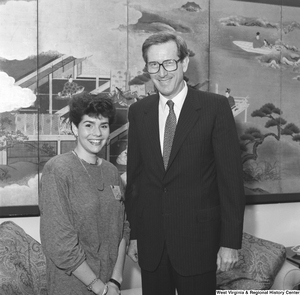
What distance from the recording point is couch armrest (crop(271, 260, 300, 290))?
9.55 feet

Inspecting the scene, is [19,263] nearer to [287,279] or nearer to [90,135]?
[90,135]

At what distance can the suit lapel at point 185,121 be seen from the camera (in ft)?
5.62

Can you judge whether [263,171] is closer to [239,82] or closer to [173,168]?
[239,82]

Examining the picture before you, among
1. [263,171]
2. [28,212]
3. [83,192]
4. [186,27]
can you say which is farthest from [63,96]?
[263,171]

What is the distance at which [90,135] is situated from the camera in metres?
1.74

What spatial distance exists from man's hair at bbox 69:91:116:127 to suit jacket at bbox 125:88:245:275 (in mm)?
253

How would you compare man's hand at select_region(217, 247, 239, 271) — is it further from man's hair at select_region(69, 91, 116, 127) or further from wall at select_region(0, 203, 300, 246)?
wall at select_region(0, 203, 300, 246)

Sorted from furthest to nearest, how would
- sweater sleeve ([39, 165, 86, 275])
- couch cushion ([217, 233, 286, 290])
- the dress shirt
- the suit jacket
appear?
couch cushion ([217, 233, 286, 290])
the dress shirt
the suit jacket
sweater sleeve ([39, 165, 86, 275])

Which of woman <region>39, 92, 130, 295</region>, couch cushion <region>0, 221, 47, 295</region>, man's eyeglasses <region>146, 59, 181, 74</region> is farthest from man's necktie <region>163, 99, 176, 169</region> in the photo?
couch cushion <region>0, 221, 47, 295</region>

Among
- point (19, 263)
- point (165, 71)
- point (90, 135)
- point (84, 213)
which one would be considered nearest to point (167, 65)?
point (165, 71)

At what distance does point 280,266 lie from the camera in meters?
2.93

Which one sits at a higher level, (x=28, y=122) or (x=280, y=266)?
(x=28, y=122)

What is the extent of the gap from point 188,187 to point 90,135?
19.7 inches

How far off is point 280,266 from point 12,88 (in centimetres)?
240
